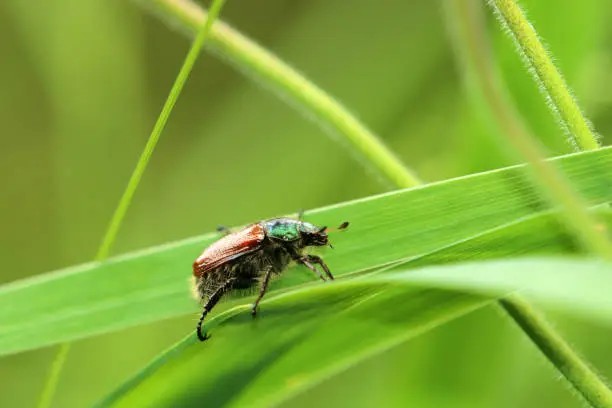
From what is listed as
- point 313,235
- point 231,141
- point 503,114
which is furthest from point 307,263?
point 231,141

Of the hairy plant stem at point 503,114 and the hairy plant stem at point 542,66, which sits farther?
the hairy plant stem at point 542,66

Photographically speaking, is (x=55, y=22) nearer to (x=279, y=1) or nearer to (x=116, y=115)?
(x=116, y=115)

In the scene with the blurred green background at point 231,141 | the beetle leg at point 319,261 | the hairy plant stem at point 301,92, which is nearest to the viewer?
the beetle leg at point 319,261

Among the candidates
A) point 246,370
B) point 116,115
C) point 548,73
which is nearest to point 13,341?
point 246,370

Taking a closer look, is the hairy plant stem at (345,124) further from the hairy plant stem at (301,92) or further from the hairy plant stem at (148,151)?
the hairy plant stem at (148,151)

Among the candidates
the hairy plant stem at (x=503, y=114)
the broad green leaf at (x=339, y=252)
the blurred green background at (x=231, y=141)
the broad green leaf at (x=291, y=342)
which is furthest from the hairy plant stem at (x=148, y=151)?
the blurred green background at (x=231, y=141)

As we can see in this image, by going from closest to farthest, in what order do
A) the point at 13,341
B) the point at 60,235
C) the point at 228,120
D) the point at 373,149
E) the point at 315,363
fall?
the point at 315,363, the point at 13,341, the point at 373,149, the point at 228,120, the point at 60,235

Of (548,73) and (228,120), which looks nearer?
(548,73)
